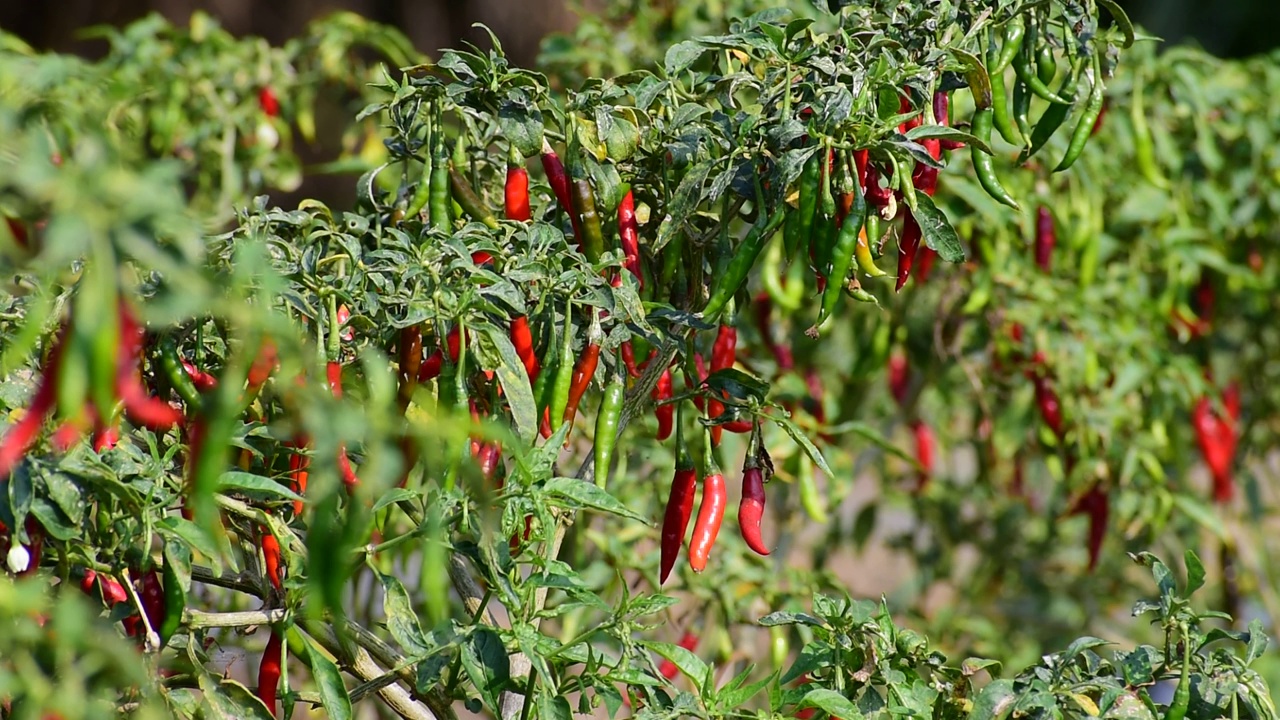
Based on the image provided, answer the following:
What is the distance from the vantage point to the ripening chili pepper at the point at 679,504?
1.36m

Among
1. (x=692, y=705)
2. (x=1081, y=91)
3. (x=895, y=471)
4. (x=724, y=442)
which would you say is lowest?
(x=895, y=471)

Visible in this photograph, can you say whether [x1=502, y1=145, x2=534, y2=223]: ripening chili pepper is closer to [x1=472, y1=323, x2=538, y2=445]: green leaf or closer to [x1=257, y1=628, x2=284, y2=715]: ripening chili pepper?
[x1=472, y1=323, x2=538, y2=445]: green leaf

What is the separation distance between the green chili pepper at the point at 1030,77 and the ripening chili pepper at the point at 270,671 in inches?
34.6

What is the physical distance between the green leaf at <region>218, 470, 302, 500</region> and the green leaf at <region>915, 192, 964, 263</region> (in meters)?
0.58

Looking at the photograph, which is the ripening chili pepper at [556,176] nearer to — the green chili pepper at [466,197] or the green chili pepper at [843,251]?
the green chili pepper at [466,197]

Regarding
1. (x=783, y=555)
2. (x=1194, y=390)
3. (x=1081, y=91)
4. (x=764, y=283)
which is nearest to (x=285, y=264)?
(x=1081, y=91)

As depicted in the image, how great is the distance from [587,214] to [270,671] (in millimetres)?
503

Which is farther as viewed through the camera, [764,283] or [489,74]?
[764,283]

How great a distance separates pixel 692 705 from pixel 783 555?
1688mm

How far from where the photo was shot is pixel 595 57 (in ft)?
8.18

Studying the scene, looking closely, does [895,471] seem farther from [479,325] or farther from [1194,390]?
[479,325]

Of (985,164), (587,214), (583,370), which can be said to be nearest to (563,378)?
(583,370)

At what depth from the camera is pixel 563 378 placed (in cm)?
120

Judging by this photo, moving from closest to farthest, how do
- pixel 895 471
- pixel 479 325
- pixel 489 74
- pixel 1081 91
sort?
pixel 479 325
pixel 489 74
pixel 1081 91
pixel 895 471
